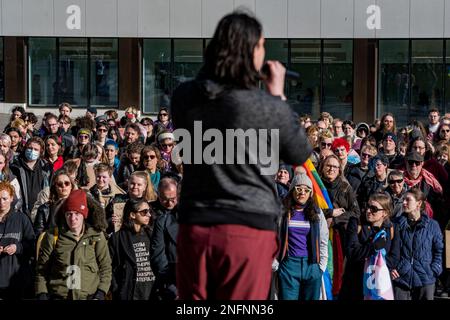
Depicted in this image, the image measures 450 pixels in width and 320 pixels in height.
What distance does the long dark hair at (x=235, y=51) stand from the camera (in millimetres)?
4137

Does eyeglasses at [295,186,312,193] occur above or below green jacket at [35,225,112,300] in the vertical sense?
above

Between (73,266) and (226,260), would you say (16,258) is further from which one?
(226,260)

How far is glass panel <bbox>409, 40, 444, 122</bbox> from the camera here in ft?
94.6

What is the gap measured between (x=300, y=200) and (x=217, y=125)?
17.3 ft

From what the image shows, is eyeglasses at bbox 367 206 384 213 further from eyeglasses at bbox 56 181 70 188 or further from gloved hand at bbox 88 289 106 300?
eyeglasses at bbox 56 181 70 188

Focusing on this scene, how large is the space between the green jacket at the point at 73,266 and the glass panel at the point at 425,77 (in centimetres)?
2132

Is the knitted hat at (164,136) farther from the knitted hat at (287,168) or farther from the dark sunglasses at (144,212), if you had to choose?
the dark sunglasses at (144,212)

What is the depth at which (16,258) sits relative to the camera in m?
9.41

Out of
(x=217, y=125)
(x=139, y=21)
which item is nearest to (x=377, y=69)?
(x=139, y=21)

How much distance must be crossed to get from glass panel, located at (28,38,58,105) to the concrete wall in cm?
53

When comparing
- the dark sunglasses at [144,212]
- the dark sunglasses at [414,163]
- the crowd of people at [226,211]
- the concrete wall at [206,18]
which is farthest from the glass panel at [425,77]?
the dark sunglasses at [144,212]

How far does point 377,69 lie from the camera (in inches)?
1162

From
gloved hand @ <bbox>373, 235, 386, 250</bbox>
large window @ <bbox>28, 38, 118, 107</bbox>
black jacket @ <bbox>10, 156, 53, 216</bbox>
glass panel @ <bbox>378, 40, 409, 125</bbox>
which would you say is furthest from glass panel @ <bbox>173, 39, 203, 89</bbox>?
gloved hand @ <bbox>373, 235, 386, 250</bbox>

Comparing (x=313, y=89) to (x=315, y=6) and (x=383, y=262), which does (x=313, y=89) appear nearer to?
(x=315, y=6)
